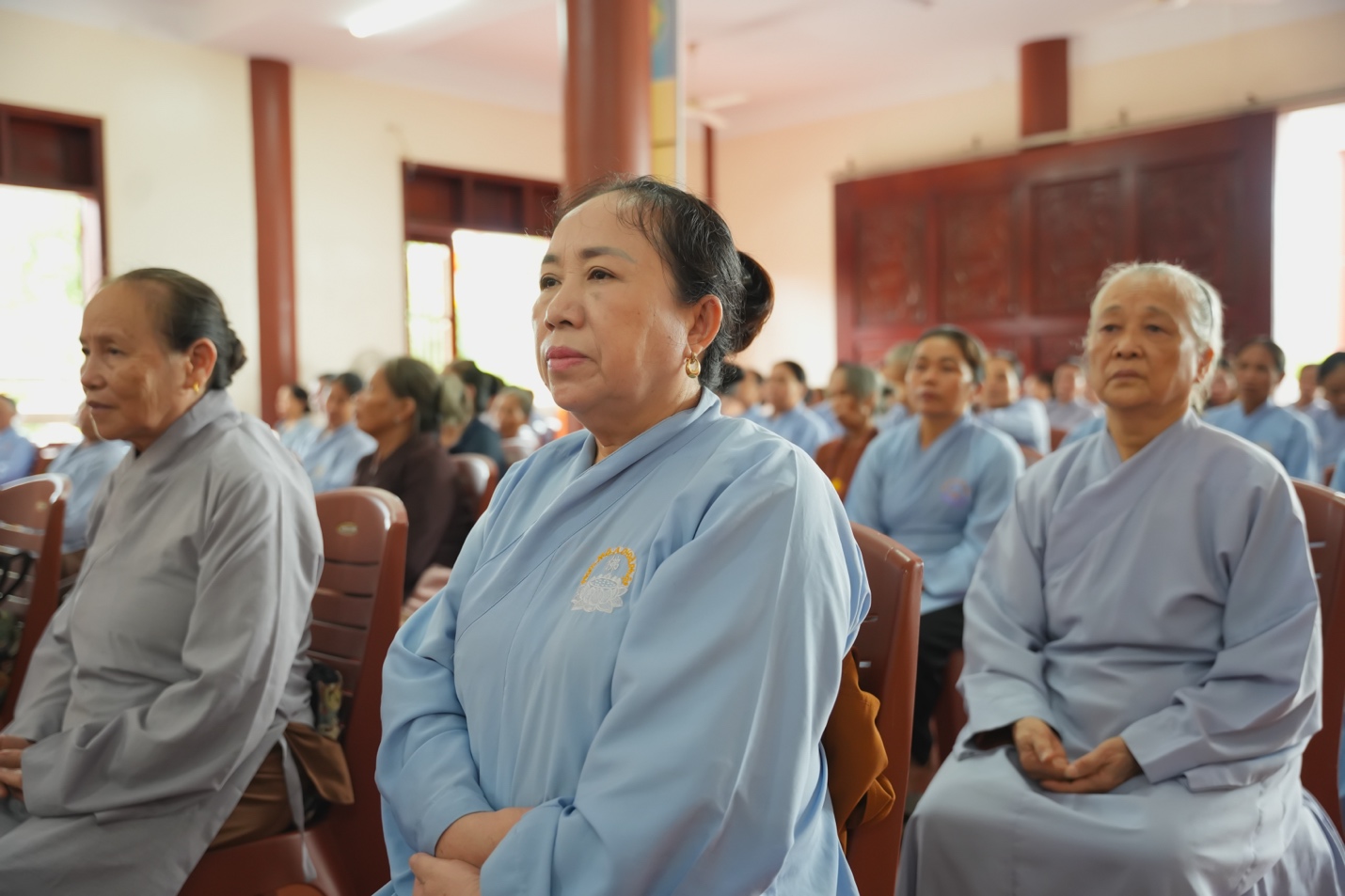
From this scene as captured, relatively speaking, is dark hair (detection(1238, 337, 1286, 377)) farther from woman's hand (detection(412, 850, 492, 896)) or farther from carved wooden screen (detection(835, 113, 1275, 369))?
woman's hand (detection(412, 850, 492, 896))

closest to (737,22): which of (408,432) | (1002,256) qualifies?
(1002,256)

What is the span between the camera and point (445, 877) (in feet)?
3.43

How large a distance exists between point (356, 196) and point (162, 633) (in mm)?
7733

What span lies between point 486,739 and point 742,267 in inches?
24.5

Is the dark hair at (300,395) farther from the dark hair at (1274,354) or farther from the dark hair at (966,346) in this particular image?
the dark hair at (1274,354)

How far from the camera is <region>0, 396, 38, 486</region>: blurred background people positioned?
199 inches

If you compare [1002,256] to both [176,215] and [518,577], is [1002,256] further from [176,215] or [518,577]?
[518,577]

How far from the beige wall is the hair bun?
7802 mm

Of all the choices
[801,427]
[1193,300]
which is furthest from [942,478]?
[801,427]

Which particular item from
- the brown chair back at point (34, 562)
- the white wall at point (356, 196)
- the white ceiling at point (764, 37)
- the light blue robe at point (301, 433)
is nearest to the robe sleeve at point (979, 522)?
the brown chair back at point (34, 562)

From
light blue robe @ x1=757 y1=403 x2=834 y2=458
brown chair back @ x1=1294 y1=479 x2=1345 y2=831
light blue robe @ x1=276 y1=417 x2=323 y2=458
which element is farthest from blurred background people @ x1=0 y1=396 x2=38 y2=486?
brown chair back @ x1=1294 y1=479 x2=1345 y2=831

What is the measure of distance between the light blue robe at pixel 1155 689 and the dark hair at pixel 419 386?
1.88 m

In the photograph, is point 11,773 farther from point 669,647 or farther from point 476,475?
point 476,475

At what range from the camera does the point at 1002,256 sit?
916 cm
